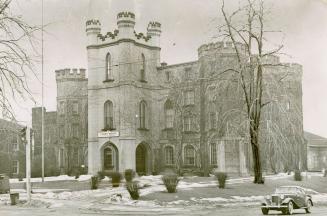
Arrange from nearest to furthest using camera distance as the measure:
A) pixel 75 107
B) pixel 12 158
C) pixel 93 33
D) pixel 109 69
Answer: pixel 93 33
pixel 109 69
pixel 75 107
pixel 12 158

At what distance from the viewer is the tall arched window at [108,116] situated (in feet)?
137

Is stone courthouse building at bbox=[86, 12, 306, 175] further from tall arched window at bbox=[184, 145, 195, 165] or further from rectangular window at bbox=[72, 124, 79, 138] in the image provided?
rectangular window at bbox=[72, 124, 79, 138]

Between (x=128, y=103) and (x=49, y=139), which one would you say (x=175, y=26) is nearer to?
(x=128, y=103)

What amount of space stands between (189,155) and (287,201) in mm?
24649

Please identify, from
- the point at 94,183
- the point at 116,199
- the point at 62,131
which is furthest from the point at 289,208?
the point at 62,131

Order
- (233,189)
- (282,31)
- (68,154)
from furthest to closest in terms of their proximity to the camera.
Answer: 1. (68,154)
2. (233,189)
3. (282,31)

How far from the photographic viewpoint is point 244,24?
2439 centimetres

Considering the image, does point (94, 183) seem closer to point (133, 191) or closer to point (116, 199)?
point (116, 199)

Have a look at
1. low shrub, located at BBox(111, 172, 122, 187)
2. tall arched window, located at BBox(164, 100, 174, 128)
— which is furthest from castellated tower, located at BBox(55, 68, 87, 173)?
low shrub, located at BBox(111, 172, 122, 187)

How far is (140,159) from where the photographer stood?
141 feet

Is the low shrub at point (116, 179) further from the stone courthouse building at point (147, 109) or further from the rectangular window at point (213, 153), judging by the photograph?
the rectangular window at point (213, 153)

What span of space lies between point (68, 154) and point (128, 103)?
935 centimetres

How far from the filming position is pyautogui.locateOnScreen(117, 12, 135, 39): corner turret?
3969cm

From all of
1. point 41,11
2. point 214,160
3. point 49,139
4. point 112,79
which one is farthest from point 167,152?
point 41,11
